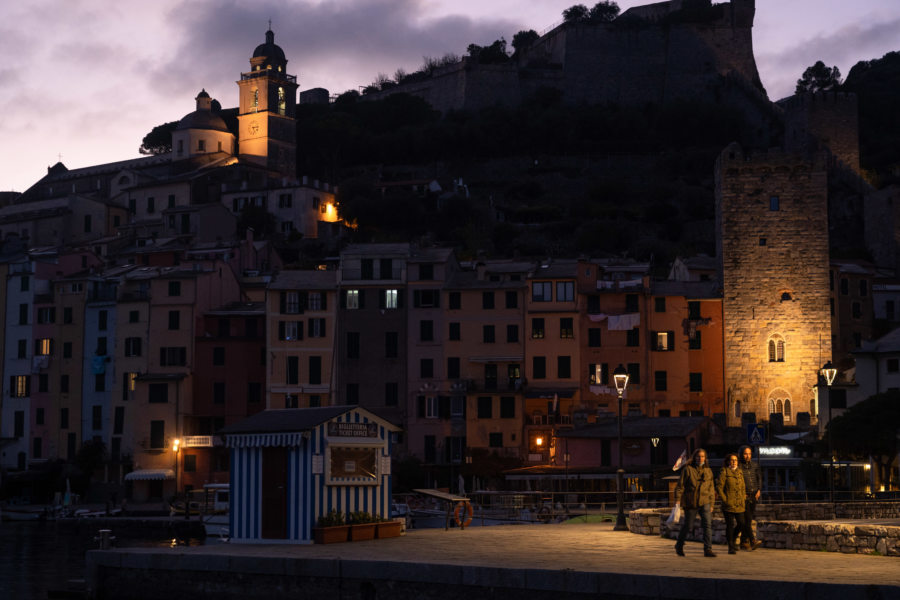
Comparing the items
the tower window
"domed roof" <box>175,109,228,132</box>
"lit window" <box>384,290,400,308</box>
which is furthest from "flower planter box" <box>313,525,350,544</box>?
"domed roof" <box>175,109,228,132</box>

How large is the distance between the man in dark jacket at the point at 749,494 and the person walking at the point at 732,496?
5.3 inches

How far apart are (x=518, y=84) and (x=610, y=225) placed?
35205mm

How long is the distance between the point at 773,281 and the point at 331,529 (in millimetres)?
41116

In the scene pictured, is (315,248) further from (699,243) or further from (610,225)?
(699,243)

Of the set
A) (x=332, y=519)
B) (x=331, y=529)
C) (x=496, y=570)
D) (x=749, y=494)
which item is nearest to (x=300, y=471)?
(x=332, y=519)

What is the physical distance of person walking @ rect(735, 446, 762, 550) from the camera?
19281 millimetres

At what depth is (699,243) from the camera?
3666 inches

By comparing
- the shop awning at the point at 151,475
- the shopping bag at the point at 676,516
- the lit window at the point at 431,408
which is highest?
the lit window at the point at 431,408

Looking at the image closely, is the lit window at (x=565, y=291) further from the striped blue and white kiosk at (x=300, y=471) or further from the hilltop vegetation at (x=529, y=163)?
the striped blue and white kiosk at (x=300, y=471)

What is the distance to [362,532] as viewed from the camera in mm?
23672

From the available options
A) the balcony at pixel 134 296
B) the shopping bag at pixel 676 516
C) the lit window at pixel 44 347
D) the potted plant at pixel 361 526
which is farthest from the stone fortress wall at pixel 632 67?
the shopping bag at pixel 676 516

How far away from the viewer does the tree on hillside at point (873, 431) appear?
151 ft

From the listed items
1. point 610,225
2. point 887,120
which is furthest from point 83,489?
point 887,120

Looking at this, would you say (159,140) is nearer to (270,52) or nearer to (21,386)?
(270,52)
